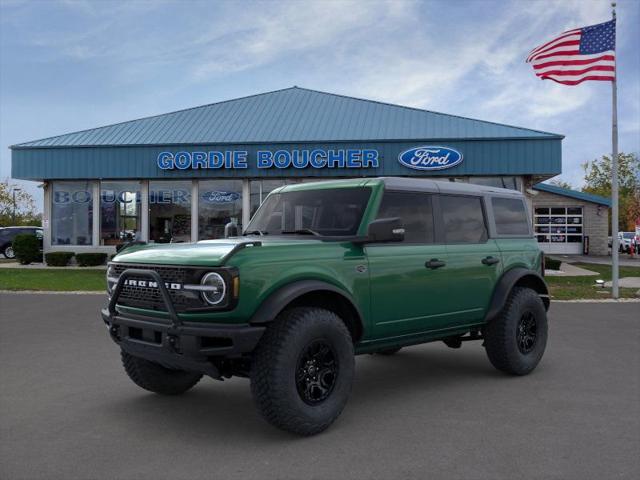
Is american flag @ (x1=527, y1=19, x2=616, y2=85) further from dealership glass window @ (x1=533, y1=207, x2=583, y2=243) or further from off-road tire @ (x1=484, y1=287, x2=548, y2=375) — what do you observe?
dealership glass window @ (x1=533, y1=207, x2=583, y2=243)

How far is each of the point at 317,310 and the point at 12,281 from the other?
1564cm

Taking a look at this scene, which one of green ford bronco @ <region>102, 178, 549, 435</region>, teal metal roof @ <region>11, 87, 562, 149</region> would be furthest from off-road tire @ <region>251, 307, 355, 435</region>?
teal metal roof @ <region>11, 87, 562, 149</region>

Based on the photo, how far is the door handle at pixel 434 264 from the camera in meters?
5.43

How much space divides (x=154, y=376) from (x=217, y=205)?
19.2 metres

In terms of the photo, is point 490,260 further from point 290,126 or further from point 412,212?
point 290,126

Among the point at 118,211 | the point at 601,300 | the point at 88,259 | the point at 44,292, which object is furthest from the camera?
the point at 118,211

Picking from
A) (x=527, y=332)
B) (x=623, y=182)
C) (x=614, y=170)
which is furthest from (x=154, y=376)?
(x=623, y=182)

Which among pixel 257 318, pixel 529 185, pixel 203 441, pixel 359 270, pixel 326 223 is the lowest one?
pixel 203 441

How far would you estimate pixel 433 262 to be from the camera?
5492 millimetres

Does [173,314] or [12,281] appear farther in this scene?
[12,281]

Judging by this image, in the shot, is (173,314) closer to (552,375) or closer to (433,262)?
(433,262)

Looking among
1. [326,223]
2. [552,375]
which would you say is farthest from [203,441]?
→ [552,375]

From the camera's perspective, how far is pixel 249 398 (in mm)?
5504

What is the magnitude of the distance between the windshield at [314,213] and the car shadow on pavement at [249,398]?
1.58 meters
